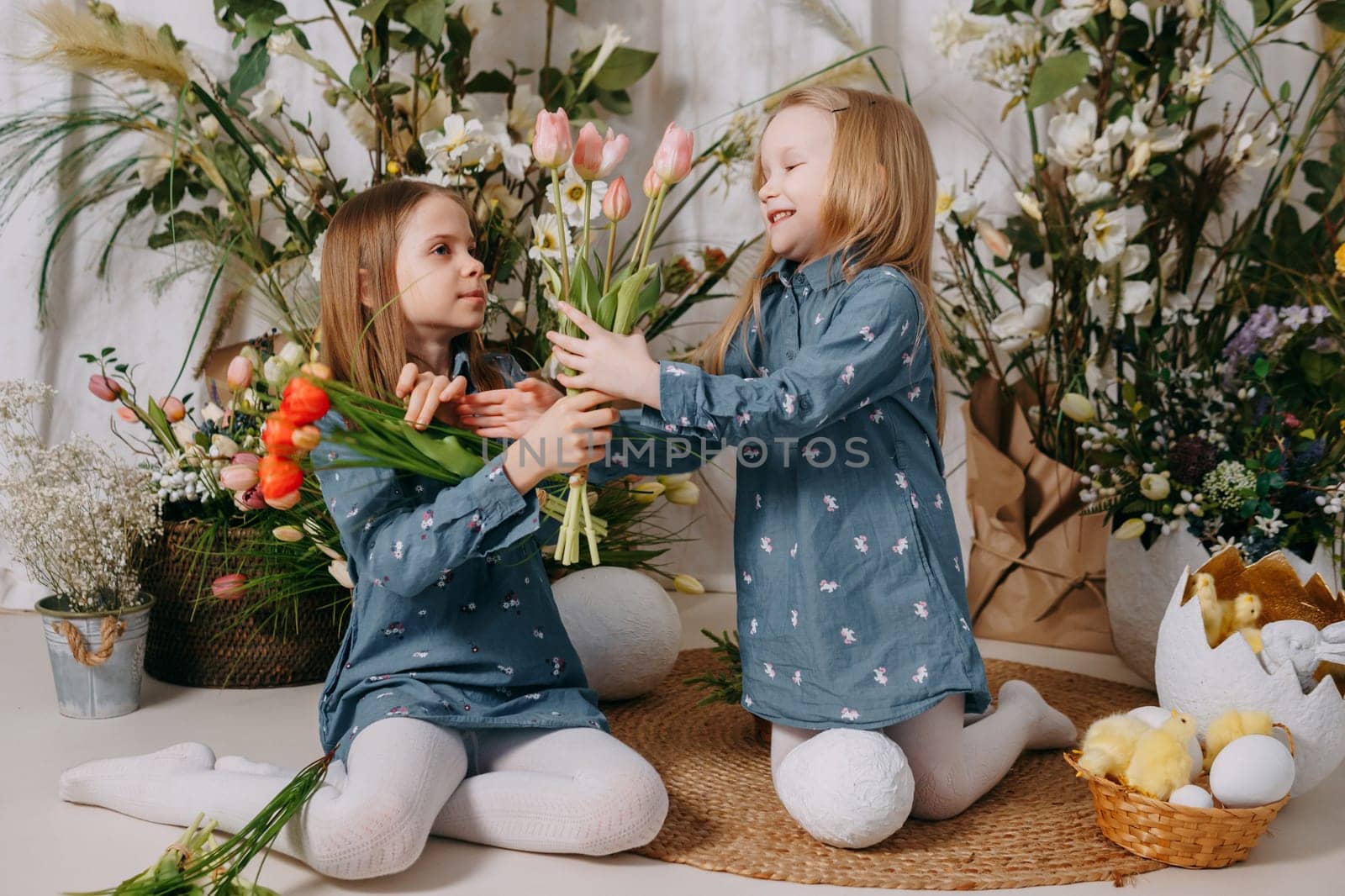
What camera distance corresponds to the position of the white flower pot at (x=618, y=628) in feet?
5.49

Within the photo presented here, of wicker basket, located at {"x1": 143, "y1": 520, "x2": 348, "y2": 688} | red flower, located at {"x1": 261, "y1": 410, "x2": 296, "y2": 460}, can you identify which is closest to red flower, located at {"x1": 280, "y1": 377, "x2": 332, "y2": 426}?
red flower, located at {"x1": 261, "y1": 410, "x2": 296, "y2": 460}

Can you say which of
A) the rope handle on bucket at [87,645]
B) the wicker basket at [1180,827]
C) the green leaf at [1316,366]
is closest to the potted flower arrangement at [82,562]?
the rope handle on bucket at [87,645]

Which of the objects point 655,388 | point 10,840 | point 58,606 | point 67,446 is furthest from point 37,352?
point 655,388

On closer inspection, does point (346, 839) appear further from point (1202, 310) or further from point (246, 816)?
point (1202, 310)

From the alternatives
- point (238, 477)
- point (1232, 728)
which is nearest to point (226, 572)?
point (238, 477)

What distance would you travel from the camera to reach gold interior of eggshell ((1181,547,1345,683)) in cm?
144

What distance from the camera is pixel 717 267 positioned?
2.12m

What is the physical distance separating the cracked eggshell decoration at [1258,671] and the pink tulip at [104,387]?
4.72 feet

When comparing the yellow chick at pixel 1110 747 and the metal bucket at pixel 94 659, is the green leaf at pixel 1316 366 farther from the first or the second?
the metal bucket at pixel 94 659

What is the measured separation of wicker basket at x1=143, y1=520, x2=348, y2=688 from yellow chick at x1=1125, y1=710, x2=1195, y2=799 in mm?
1117

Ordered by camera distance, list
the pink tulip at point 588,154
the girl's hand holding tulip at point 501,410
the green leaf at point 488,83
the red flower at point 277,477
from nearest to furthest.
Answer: the red flower at point 277,477
the pink tulip at point 588,154
the girl's hand holding tulip at point 501,410
the green leaf at point 488,83

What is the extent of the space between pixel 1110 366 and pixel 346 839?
4.80ft

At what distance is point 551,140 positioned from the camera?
1.14 metres

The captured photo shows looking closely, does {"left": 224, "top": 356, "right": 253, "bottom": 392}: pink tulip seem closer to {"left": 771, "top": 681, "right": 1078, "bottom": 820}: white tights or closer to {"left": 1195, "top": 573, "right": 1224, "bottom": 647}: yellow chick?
{"left": 771, "top": 681, "right": 1078, "bottom": 820}: white tights
